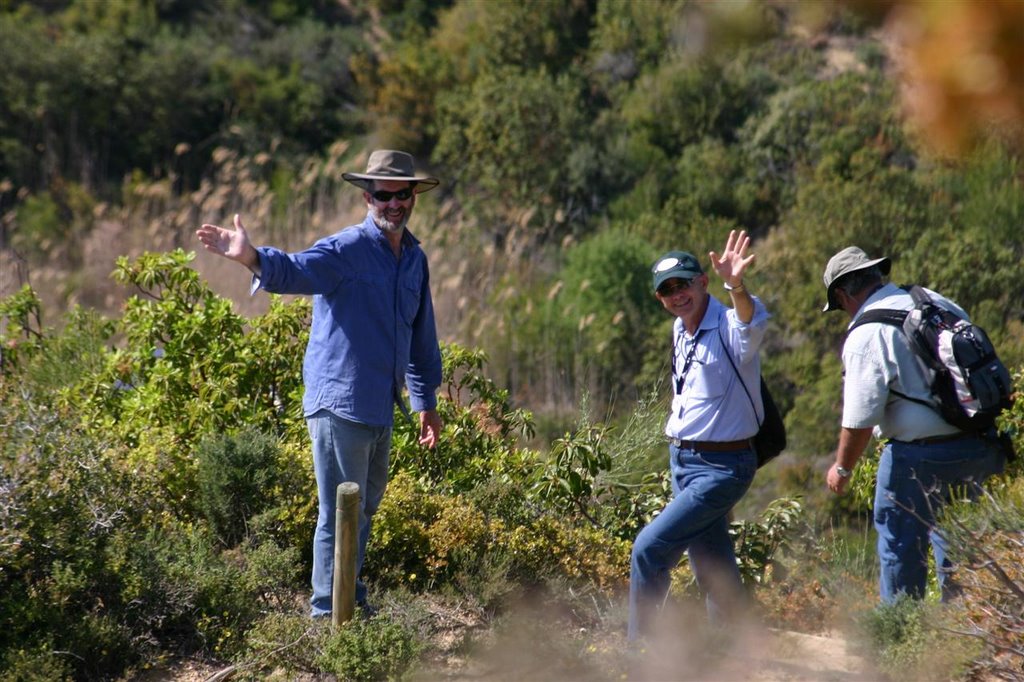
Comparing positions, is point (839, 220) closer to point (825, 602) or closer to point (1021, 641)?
Result: point (825, 602)

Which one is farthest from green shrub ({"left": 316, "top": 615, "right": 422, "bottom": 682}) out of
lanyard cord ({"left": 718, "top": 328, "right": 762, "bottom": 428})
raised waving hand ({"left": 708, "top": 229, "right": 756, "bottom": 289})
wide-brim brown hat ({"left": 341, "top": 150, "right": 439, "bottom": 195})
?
raised waving hand ({"left": 708, "top": 229, "right": 756, "bottom": 289})

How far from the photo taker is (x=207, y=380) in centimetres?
598

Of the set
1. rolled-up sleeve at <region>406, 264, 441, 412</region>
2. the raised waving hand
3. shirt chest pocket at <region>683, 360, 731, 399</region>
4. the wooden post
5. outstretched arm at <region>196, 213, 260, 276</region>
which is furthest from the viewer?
rolled-up sleeve at <region>406, 264, 441, 412</region>

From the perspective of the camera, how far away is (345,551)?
4.20 meters

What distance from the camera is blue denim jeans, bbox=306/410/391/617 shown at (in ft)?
14.3

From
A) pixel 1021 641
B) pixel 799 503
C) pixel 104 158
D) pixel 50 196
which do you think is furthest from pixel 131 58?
pixel 1021 641

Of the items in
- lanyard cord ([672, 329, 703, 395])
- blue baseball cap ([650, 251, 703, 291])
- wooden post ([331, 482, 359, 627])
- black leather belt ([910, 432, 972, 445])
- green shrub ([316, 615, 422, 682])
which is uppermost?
blue baseball cap ([650, 251, 703, 291])

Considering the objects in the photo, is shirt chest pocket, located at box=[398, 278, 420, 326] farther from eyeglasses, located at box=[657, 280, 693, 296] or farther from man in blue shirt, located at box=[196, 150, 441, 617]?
eyeglasses, located at box=[657, 280, 693, 296]

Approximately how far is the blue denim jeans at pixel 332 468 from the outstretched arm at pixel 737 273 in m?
1.43

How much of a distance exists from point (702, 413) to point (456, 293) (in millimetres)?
9010

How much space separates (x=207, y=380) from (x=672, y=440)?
2690 millimetres

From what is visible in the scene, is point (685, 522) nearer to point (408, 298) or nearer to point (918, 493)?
point (918, 493)

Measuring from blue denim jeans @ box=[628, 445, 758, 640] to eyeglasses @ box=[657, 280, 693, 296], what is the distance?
607mm

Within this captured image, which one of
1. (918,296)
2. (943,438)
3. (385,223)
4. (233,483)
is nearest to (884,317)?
(918,296)
